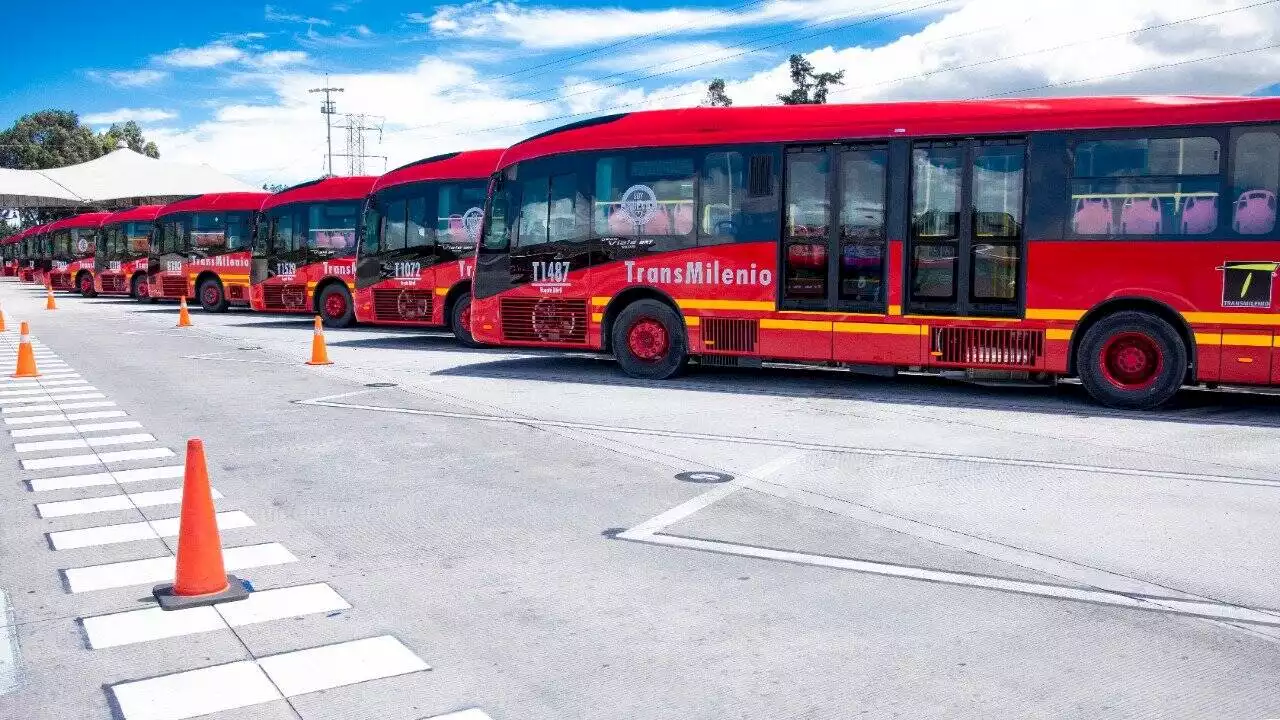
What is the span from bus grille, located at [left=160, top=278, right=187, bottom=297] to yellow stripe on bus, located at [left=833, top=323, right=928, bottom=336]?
85.9ft

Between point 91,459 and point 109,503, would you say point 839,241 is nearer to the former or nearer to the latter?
point 91,459

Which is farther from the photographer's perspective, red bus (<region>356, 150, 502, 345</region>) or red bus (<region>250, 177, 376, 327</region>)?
red bus (<region>250, 177, 376, 327</region>)

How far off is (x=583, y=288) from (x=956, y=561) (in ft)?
30.8

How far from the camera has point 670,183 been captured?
1412 centimetres

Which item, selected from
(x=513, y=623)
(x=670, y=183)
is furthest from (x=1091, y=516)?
(x=670, y=183)

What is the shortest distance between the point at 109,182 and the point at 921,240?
64.2 m

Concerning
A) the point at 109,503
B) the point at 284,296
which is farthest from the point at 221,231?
the point at 109,503

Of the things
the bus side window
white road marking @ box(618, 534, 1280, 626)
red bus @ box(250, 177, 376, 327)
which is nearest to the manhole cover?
white road marking @ box(618, 534, 1280, 626)

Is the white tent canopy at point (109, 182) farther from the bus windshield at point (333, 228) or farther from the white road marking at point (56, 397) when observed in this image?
the white road marking at point (56, 397)

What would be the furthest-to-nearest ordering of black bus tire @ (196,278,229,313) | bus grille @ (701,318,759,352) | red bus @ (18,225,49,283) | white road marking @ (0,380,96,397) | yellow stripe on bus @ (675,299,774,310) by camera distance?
red bus @ (18,225,49,283), black bus tire @ (196,278,229,313), bus grille @ (701,318,759,352), yellow stripe on bus @ (675,299,774,310), white road marking @ (0,380,96,397)

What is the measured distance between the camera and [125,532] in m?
6.73

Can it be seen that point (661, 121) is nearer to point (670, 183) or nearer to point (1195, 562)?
point (670, 183)

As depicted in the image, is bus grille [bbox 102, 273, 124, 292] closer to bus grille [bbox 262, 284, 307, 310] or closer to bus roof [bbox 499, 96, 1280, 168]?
bus grille [bbox 262, 284, 307, 310]

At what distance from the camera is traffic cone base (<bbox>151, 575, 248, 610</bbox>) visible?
5.27 metres
